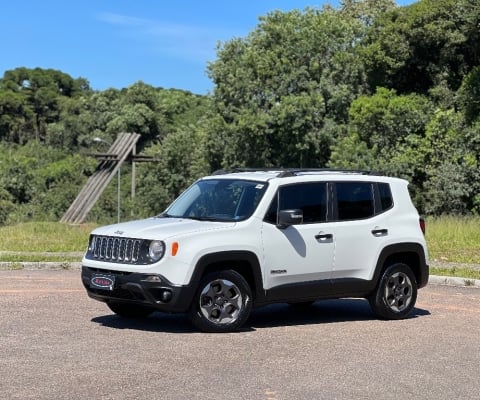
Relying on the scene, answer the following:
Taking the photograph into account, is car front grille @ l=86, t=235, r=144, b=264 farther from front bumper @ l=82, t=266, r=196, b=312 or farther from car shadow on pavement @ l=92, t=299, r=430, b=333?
car shadow on pavement @ l=92, t=299, r=430, b=333

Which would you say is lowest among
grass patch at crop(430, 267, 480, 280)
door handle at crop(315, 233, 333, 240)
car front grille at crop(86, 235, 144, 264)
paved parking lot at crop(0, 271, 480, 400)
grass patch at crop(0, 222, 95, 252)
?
paved parking lot at crop(0, 271, 480, 400)

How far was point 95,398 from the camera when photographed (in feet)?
20.9

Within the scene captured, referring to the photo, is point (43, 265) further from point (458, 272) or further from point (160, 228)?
point (160, 228)

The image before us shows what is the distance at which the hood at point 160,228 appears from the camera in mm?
9375

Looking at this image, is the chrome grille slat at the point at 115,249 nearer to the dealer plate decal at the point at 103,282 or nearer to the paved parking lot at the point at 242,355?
the dealer plate decal at the point at 103,282

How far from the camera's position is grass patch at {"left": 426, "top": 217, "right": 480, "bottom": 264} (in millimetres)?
19906

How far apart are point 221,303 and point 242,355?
136 cm

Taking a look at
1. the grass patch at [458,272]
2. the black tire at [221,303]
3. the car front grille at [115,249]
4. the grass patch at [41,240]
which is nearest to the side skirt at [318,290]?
the black tire at [221,303]

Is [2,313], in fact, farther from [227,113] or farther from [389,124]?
[227,113]

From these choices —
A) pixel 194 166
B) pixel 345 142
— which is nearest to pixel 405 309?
pixel 345 142

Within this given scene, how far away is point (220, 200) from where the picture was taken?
10.3m

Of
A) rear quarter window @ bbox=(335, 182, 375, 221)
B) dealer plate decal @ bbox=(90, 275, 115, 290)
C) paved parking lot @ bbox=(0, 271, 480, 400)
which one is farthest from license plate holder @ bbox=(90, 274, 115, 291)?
rear quarter window @ bbox=(335, 182, 375, 221)

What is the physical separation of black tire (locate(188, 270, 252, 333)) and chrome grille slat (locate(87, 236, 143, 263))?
0.84 meters

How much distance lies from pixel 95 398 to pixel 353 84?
4113 centimetres
